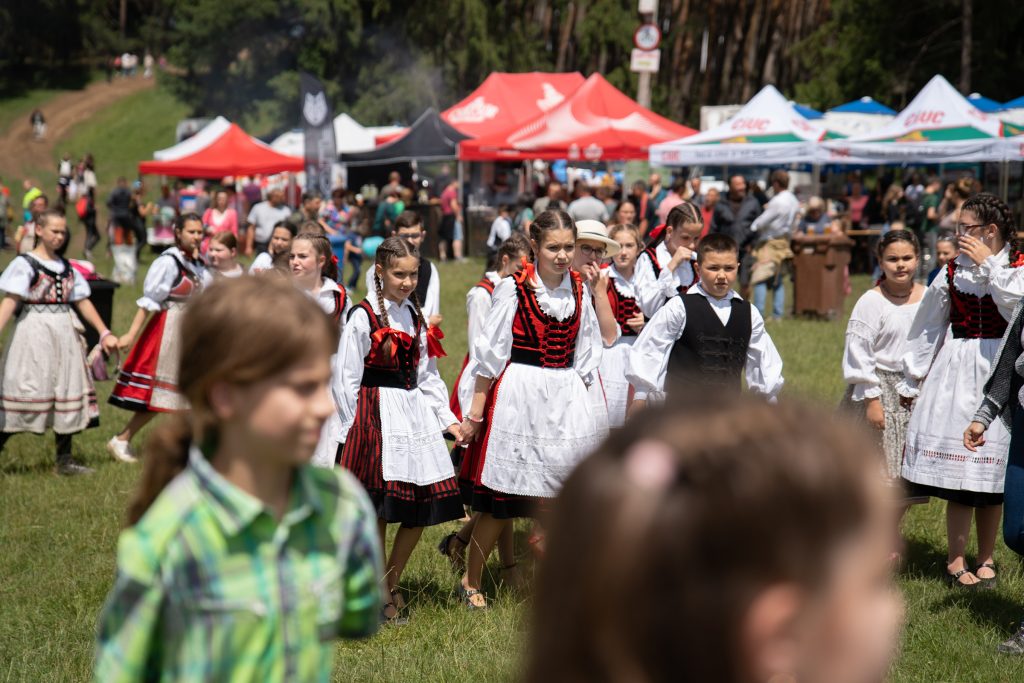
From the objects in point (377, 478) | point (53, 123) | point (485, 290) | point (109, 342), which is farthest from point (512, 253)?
point (53, 123)

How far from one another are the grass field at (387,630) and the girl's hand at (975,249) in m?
1.08

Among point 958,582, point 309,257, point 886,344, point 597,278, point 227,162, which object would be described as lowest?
point 958,582

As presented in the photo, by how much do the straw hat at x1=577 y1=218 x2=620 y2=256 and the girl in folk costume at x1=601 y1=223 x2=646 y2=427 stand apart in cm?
88

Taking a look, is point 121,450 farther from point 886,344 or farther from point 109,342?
point 886,344

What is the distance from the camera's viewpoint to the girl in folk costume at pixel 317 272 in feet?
21.0

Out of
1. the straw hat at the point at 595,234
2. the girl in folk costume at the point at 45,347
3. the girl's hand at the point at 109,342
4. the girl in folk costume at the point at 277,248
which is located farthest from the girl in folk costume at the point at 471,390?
the girl in folk costume at the point at 45,347

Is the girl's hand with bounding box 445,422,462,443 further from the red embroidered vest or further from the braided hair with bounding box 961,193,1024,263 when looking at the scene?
the braided hair with bounding box 961,193,1024,263

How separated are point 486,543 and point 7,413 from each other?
13.1 ft

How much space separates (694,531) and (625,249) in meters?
6.58

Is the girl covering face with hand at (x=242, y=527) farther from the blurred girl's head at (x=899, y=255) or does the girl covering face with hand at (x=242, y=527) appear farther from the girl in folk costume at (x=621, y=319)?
the girl in folk costume at (x=621, y=319)

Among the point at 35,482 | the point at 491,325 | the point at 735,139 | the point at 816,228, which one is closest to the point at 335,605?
the point at 491,325

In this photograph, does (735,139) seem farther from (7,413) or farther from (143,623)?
(143,623)

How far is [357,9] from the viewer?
144ft

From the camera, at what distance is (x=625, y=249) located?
7.71 m
